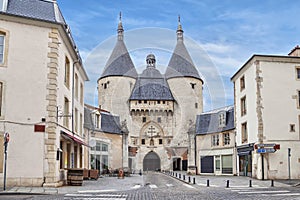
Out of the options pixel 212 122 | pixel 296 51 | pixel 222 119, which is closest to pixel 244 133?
pixel 222 119

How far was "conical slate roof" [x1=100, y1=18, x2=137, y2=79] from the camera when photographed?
186ft

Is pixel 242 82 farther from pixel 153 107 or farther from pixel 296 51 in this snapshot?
pixel 153 107

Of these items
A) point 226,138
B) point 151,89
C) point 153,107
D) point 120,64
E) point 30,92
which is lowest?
point 226,138

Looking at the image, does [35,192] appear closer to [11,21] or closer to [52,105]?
[52,105]

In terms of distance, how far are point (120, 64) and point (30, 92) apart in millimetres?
41642

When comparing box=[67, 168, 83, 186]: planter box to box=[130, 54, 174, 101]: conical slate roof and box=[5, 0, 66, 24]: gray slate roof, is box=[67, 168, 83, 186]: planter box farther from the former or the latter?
box=[130, 54, 174, 101]: conical slate roof

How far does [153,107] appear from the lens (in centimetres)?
5631

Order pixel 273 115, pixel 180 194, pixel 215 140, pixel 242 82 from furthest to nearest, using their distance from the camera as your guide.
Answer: pixel 215 140, pixel 242 82, pixel 273 115, pixel 180 194

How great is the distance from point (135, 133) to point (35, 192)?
1659 inches

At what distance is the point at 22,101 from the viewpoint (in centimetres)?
1590

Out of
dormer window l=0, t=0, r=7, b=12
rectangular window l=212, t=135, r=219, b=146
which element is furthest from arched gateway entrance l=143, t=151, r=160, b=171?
dormer window l=0, t=0, r=7, b=12

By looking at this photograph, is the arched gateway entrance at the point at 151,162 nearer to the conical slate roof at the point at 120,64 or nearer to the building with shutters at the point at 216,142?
the conical slate roof at the point at 120,64

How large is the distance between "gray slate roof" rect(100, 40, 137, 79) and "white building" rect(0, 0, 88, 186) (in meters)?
39.2

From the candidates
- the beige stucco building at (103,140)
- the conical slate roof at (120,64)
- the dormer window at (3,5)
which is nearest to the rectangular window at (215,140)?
the beige stucco building at (103,140)
